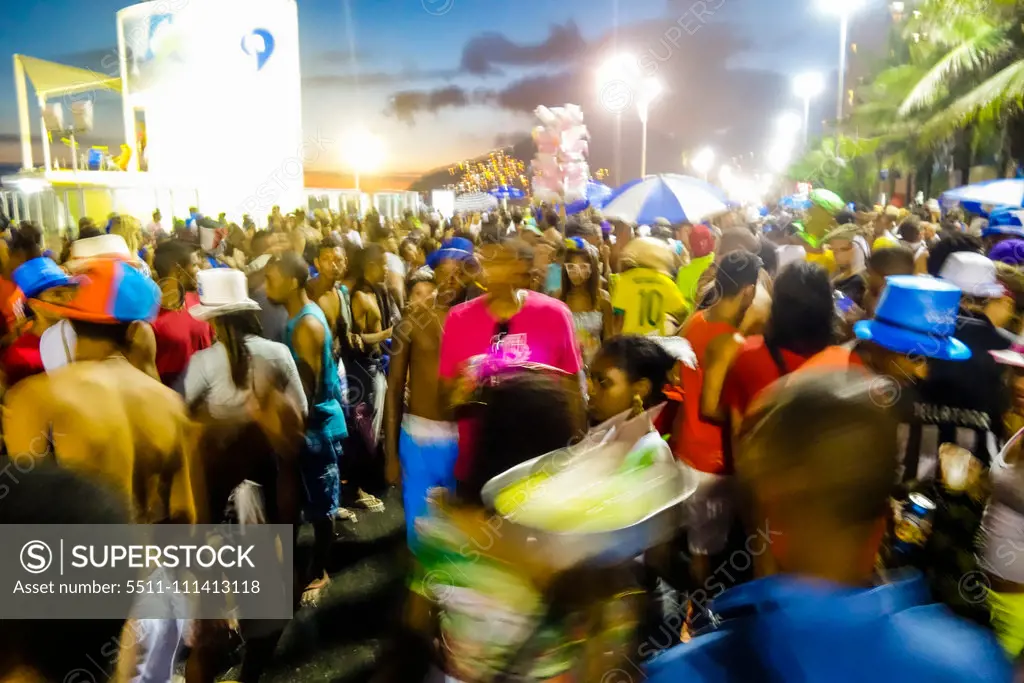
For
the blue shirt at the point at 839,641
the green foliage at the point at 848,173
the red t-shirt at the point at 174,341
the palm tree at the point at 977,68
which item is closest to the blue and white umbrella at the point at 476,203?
the palm tree at the point at 977,68

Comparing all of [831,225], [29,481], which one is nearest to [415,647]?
[29,481]

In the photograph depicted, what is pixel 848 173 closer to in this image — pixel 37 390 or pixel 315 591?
pixel 315 591

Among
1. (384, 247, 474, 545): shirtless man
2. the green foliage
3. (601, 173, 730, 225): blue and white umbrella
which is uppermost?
the green foliage

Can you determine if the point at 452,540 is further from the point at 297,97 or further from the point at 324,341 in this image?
the point at 297,97

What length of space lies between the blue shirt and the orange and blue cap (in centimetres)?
207

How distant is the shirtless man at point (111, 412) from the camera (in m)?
2.31

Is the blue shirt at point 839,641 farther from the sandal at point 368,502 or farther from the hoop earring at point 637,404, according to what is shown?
the sandal at point 368,502

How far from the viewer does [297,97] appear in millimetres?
27688

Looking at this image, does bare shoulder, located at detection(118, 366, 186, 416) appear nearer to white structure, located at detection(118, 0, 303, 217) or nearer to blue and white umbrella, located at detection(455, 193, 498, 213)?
blue and white umbrella, located at detection(455, 193, 498, 213)

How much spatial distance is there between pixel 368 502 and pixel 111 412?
11.2 ft

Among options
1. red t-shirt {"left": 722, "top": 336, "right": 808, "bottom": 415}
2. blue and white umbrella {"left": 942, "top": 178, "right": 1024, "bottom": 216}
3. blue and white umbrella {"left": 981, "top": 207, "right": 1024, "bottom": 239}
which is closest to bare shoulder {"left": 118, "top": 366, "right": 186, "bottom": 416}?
red t-shirt {"left": 722, "top": 336, "right": 808, "bottom": 415}

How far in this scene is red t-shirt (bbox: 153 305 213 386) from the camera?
12.5 feet

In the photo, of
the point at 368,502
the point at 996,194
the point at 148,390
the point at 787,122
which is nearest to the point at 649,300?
the point at 368,502

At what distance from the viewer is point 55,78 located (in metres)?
28.6
